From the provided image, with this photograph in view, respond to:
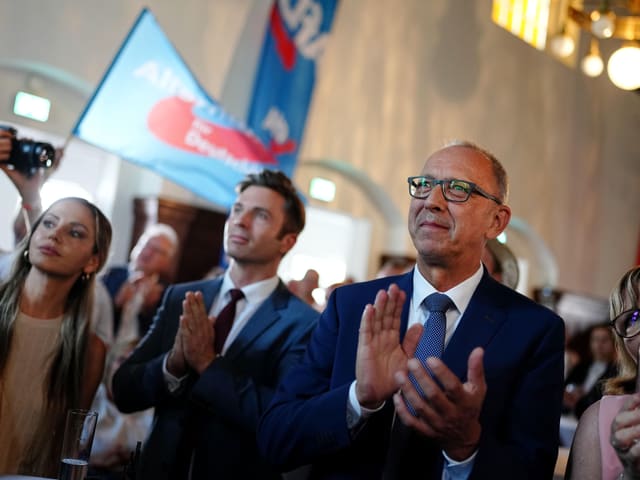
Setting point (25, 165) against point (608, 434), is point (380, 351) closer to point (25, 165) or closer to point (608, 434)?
point (608, 434)

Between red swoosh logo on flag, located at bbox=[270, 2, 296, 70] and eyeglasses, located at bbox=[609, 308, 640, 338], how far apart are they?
5.47 metres

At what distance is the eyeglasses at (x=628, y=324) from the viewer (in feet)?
6.61

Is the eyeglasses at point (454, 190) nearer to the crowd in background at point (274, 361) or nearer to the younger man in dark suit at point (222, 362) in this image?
the crowd in background at point (274, 361)

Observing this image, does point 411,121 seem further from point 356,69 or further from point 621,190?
point 621,190

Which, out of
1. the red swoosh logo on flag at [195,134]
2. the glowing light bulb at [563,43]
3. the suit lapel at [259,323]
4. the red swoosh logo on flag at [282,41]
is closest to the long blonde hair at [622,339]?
the suit lapel at [259,323]

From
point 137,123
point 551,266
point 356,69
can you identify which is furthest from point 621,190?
point 137,123

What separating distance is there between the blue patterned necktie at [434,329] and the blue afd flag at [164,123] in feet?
8.61

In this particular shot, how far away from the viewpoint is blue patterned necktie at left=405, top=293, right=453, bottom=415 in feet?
6.15

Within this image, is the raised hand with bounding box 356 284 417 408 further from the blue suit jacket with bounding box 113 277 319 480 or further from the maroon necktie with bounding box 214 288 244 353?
the maroon necktie with bounding box 214 288 244 353

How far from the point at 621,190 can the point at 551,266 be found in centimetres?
202

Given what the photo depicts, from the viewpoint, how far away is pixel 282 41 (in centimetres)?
→ 711

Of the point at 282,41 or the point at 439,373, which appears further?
the point at 282,41

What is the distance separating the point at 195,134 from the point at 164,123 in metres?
0.32

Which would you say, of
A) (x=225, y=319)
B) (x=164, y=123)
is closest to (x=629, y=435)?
(x=225, y=319)
